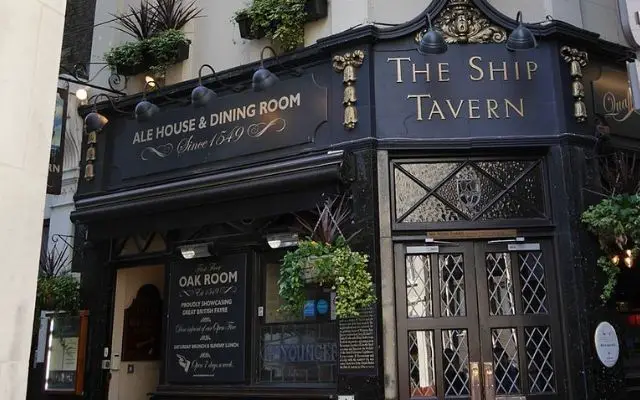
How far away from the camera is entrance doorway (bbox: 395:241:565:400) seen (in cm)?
696

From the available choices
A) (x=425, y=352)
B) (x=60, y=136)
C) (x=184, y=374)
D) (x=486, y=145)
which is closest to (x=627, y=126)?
(x=486, y=145)

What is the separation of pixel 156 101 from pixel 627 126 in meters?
6.32

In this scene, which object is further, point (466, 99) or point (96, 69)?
point (96, 69)

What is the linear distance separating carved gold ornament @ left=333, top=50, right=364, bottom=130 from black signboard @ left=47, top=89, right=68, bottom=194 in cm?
426

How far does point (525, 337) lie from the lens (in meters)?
7.06

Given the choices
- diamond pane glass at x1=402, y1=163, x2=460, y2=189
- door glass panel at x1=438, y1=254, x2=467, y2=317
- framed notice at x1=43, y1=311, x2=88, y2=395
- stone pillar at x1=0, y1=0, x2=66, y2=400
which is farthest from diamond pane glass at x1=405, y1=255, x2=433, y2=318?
framed notice at x1=43, y1=311, x2=88, y2=395

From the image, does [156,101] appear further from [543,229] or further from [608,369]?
[608,369]

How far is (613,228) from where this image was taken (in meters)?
6.83

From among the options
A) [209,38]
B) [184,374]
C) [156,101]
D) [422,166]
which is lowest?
[184,374]

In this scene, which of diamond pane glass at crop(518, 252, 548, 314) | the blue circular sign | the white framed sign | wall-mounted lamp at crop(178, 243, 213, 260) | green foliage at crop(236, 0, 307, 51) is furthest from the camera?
wall-mounted lamp at crop(178, 243, 213, 260)

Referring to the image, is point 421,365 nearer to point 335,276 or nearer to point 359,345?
point 359,345

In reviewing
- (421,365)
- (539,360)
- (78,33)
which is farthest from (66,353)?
(539,360)

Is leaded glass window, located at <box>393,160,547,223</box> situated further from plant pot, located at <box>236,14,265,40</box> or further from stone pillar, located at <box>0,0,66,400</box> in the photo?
stone pillar, located at <box>0,0,66,400</box>

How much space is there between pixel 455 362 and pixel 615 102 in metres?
3.66
